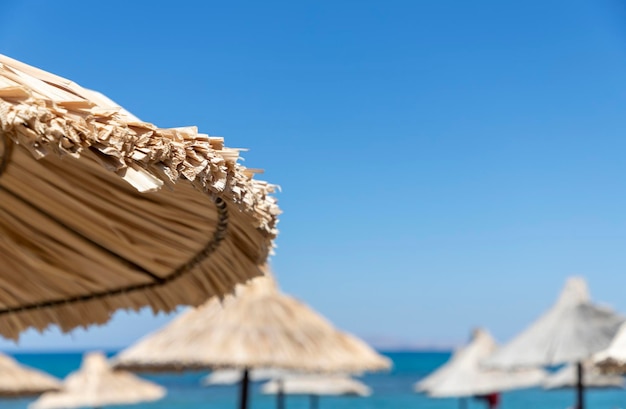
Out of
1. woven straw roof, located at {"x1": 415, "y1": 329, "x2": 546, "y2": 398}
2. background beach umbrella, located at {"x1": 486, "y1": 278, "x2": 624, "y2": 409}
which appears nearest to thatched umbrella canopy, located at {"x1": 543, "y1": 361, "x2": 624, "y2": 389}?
woven straw roof, located at {"x1": 415, "y1": 329, "x2": 546, "y2": 398}

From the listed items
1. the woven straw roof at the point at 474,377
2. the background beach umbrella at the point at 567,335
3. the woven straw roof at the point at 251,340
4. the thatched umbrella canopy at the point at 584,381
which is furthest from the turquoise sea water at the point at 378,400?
the woven straw roof at the point at 251,340

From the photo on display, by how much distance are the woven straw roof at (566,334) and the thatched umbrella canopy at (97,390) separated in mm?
4768

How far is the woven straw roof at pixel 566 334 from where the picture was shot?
6.52 m

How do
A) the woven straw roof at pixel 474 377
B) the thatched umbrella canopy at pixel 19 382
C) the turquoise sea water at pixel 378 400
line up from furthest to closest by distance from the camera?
1. the turquoise sea water at pixel 378 400
2. the woven straw roof at pixel 474 377
3. the thatched umbrella canopy at pixel 19 382

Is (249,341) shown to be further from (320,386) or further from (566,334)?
(320,386)

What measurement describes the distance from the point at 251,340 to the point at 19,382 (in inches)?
114

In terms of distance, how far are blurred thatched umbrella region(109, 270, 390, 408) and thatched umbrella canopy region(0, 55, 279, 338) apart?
2865 mm

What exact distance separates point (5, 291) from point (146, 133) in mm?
1031

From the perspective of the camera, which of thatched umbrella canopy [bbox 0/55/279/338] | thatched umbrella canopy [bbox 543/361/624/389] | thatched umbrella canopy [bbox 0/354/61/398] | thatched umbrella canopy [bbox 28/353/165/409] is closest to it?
thatched umbrella canopy [bbox 0/55/279/338]

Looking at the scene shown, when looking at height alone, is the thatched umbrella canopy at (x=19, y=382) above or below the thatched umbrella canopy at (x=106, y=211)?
above

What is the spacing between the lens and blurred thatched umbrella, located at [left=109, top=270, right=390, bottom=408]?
5.28 meters

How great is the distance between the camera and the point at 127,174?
4.42 ft

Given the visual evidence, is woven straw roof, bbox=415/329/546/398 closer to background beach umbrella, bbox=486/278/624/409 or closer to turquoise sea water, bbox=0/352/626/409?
background beach umbrella, bbox=486/278/624/409

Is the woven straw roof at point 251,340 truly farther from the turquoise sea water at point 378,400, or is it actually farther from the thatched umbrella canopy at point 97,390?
the turquoise sea water at point 378,400
